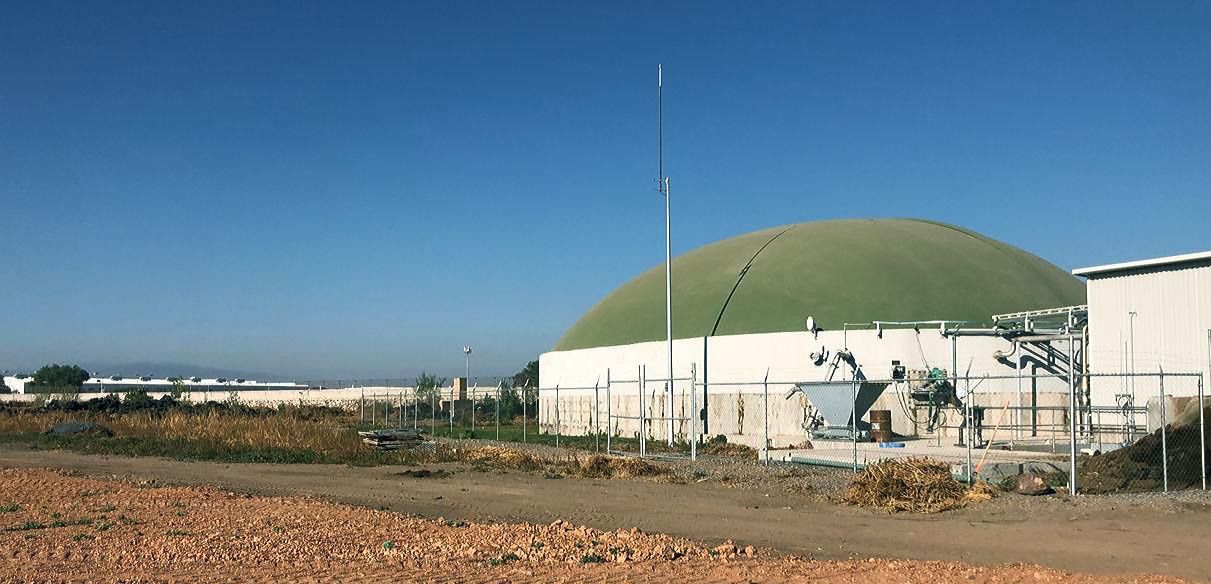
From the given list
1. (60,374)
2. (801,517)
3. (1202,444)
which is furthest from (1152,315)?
(60,374)

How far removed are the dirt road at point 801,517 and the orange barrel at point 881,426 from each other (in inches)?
583

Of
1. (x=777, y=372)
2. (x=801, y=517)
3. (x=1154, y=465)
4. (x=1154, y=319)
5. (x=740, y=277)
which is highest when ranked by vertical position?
(x=740, y=277)

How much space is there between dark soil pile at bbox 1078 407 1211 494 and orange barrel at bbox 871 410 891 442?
1537cm

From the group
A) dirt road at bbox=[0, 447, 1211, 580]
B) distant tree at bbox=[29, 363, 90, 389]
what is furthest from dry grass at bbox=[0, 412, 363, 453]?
distant tree at bbox=[29, 363, 90, 389]

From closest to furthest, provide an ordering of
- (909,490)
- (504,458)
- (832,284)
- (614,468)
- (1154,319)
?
1. (909,490)
2. (614,468)
3. (1154,319)
4. (504,458)
5. (832,284)

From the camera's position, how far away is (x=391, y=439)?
3531cm

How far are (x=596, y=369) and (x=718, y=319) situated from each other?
6.29 m

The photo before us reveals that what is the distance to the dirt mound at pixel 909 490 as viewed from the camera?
1894 cm

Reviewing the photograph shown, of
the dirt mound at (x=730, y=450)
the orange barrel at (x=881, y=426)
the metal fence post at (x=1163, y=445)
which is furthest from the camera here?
the orange barrel at (x=881, y=426)

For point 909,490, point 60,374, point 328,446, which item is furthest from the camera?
point 60,374

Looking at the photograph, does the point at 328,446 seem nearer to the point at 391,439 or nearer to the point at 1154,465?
the point at 391,439

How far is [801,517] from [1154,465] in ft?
27.5

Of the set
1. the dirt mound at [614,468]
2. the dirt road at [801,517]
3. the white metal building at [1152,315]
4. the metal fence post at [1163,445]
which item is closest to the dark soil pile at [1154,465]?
the metal fence post at [1163,445]

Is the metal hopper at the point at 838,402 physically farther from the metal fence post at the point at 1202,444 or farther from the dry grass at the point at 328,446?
the metal fence post at the point at 1202,444
